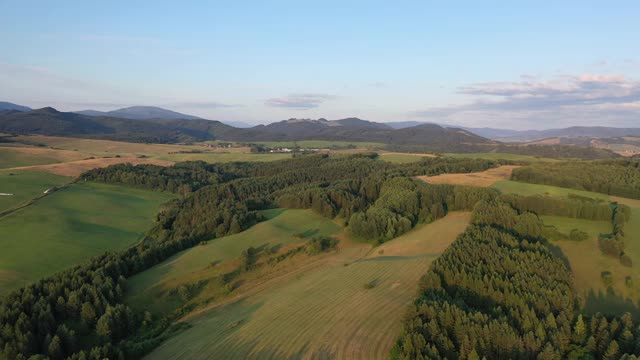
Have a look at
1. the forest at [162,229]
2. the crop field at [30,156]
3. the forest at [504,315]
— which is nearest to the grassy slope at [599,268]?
the forest at [504,315]

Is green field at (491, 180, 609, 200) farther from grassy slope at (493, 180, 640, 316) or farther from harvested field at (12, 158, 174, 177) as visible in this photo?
harvested field at (12, 158, 174, 177)

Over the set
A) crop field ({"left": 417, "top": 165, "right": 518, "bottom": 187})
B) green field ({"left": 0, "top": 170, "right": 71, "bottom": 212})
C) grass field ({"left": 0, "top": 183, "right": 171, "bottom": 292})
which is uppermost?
crop field ({"left": 417, "top": 165, "right": 518, "bottom": 187})

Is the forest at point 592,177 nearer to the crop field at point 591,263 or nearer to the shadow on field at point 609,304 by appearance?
the crop field at point 591,263

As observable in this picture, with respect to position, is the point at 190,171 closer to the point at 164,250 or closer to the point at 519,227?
the point at 164,250

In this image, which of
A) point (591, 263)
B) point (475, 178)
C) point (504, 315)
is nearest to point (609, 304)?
point (591, 263)

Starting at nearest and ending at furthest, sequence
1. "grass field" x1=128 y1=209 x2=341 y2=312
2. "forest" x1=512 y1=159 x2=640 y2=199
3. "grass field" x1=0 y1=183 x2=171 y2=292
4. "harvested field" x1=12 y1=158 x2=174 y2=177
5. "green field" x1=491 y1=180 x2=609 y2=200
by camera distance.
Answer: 1. "grass field" x1=128 y1=209 x2=341 y2=312
2. "grass field" x1=0 y1=183 x2=171 y2=292
3. "green field" x1=491 y1=180 x2=609 y2=200
4. "forest" x1=512 y1=159 x2=640 y2=199
5. "harvested field" x1=12 y1=158 x2=174 y2=177

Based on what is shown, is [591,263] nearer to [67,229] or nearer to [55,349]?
[55,349]

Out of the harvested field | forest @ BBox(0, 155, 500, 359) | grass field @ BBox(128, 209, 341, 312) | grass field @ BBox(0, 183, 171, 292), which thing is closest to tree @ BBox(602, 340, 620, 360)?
forest @ BBox(0, 155, 500, 359)
